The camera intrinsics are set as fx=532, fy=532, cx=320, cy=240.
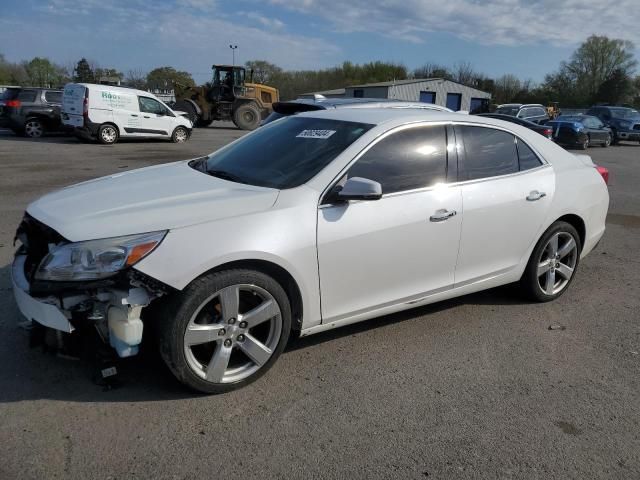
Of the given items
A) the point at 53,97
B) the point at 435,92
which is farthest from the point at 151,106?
the point at 435,92

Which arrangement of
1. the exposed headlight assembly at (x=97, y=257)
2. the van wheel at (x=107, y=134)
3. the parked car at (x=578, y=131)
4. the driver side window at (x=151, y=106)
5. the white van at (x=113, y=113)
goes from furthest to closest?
the parked car at (x=578, y=131) < the driver side window at (x=151, y=106) < the van wheel at (x=107, y=134) < the white van at (x=113, y=113) < the exposed headlight assembly at (x=97, y=257)

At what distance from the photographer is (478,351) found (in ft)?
12.4

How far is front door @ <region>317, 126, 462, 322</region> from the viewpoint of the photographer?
3.29 m

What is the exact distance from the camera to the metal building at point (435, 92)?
161ft

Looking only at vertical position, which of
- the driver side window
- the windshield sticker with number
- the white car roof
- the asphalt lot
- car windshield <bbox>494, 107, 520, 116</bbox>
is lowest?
the asphalt lot

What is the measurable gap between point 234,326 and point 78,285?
85 cm

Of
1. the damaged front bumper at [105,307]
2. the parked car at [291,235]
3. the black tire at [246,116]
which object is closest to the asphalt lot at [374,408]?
the parked car at [291,235]

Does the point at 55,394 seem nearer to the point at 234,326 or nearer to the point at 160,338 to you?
the point at 160,338

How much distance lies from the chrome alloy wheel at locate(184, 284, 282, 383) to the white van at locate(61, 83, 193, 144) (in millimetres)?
15553

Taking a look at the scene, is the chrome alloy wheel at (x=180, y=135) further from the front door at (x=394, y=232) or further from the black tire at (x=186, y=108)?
the front door at (x=394, y=232)

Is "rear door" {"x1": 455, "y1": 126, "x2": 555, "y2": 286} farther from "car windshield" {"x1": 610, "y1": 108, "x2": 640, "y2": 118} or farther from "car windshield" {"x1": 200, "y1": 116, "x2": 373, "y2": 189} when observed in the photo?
"car windshield" {"x1": 610, "y1": 108, "x2": 640, "y2": 118}

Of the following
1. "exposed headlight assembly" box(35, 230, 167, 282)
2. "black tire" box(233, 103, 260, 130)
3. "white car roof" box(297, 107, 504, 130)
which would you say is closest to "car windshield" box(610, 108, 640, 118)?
"black tire" box(233, 103, 260, 130)

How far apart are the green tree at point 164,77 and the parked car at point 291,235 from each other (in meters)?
69.0

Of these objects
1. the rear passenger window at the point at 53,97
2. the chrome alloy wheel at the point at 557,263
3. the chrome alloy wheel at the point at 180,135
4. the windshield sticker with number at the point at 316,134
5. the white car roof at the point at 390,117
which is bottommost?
the chrome alloy wheel at the point at 180,135
